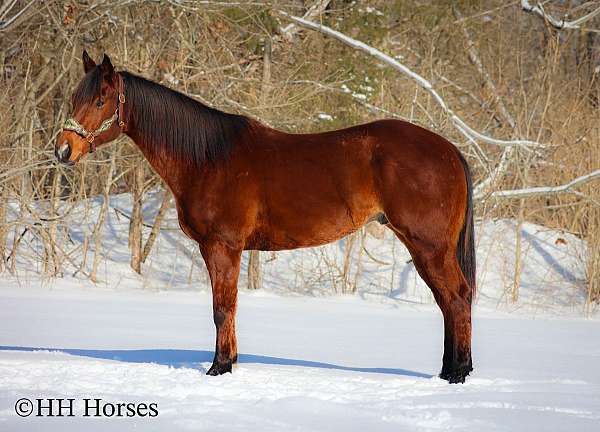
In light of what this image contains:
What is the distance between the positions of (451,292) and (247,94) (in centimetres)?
645

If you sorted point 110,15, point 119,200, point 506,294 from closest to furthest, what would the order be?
point 110,15 → point 506,294 → point 119,200

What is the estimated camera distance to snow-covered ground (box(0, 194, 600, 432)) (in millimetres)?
4375

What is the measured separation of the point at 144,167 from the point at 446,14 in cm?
670

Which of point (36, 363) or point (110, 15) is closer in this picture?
point (36, 363)

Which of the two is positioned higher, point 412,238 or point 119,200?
point 119,200

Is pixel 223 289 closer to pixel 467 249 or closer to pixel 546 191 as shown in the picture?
pixel 467 249

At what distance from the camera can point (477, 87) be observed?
17047 mm

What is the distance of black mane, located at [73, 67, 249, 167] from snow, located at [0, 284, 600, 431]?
5.01 feet

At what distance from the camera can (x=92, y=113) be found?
5.41 metres

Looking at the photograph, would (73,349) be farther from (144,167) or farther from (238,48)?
(238,48)

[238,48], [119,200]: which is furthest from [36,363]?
[119,200]

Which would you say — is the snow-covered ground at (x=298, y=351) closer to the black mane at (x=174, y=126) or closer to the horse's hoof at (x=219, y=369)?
the horse's hoof at (x=219, y=369)

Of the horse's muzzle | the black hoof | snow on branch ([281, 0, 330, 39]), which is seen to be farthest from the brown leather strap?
snow on branch ([281, 0, 330, 39])

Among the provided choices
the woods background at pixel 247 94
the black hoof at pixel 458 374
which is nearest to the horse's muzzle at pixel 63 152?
the black hoof at pixel 458 374
